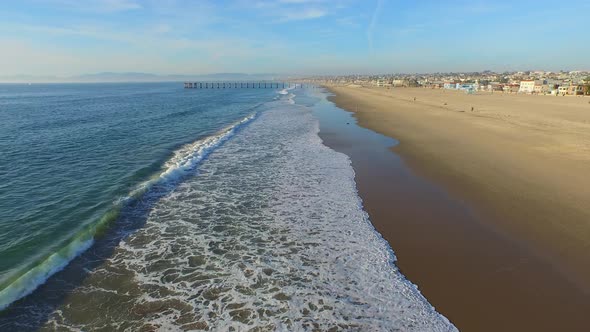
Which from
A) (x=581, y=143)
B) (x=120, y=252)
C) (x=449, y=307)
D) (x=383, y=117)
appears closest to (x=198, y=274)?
(x=120, y=252)

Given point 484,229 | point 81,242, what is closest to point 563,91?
point 484,229

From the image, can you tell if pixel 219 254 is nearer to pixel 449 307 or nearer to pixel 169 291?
pixel 169 291

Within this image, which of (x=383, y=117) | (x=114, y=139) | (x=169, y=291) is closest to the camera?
(x=169, y=291)

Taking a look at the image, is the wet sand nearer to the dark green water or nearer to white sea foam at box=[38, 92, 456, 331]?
white sea foam at box=[38, 92, 456, 331]

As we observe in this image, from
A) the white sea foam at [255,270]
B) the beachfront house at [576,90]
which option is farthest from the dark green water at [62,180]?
the beachfront house at [576,90]

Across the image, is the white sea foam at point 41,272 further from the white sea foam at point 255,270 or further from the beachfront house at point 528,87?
the beachfront house at point 528,87

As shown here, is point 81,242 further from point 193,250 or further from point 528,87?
point 528,87
